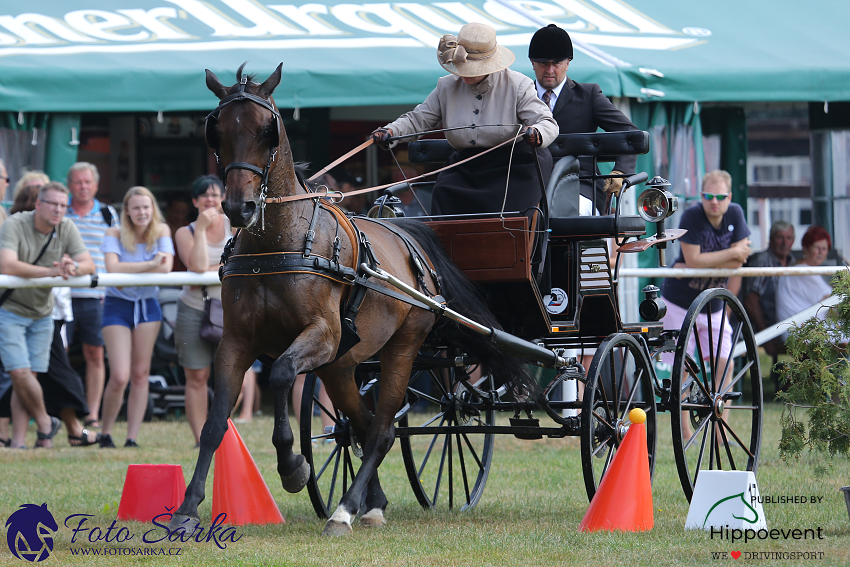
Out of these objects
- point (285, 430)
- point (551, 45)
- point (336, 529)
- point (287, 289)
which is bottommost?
point (336, 529)

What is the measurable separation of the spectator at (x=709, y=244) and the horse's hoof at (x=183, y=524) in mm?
5050

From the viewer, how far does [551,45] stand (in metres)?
6.79

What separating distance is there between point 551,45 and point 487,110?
1.10m

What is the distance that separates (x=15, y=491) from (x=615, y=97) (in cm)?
631

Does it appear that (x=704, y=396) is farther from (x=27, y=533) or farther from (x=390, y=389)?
(x=27, y=533)

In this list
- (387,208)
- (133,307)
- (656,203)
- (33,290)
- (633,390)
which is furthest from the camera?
(133,307)

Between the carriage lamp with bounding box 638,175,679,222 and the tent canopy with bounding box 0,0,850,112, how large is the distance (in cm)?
430

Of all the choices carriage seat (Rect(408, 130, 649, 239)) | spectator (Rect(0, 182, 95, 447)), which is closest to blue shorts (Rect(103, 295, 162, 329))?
spectator (Rect(0, 182, 95, 447))

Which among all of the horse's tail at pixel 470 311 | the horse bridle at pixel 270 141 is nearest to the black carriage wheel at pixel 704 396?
the horse's tail at pixel 470 311

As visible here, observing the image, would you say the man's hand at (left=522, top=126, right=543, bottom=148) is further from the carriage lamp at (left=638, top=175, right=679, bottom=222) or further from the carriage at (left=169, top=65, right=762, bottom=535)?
the carriage lamp at (left=638, top=175, right=679, bottom=222)

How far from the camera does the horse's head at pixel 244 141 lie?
4645mm

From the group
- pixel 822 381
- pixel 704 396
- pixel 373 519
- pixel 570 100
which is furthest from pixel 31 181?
pixel 822 381

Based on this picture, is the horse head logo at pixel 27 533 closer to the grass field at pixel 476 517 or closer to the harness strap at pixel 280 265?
the grass field at pixel 476 517

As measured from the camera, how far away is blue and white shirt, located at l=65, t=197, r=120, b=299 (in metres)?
9.71
